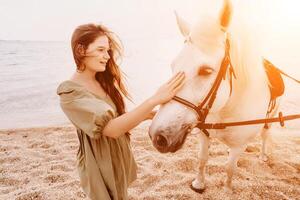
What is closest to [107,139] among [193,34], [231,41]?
[193,34]

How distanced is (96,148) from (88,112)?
1.15ft

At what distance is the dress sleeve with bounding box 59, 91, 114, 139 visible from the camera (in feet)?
5.42

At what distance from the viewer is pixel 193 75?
1.92 m

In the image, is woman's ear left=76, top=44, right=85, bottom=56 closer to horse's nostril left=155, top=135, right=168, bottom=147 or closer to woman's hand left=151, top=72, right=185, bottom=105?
woman's hand left=151, top=72, right=185, bottom=105

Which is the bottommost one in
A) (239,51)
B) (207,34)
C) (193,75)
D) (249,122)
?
(249,122)

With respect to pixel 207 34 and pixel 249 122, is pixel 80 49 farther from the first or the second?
pixel 249 122

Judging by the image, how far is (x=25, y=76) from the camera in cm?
1373

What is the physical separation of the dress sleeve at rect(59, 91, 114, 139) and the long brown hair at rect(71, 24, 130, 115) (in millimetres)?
319

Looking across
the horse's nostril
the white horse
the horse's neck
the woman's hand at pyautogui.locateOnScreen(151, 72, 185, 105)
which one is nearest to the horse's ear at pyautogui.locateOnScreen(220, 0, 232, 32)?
the white horse

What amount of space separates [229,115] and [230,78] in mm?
557

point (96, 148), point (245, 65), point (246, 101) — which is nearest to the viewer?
point (96, 148)

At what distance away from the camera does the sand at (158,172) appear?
3352 millimetres

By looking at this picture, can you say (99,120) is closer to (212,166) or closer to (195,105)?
(195,105)

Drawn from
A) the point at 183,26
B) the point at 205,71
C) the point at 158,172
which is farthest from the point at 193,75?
the point at 158,172
